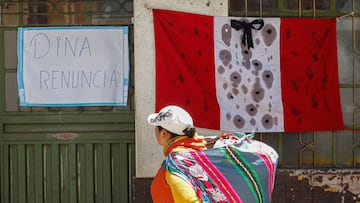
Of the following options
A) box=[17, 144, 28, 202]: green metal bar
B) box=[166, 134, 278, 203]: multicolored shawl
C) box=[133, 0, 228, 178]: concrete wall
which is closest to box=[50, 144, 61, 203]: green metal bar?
box=[17, 144, 28, 202]: green metal bar

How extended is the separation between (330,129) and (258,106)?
0.78 metres

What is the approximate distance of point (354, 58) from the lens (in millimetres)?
5824

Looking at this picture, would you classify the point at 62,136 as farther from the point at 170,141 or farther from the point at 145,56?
the point at 170,141

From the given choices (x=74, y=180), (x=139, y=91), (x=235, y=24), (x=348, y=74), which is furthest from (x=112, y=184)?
(x=348, y=74)

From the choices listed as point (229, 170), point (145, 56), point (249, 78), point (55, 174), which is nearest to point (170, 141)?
point (229, 170)

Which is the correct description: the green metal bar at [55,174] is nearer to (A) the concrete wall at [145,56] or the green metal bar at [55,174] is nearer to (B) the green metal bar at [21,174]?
(B) the green metal bar at [21,174]

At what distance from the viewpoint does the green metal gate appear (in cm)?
573

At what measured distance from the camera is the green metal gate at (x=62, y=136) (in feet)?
18.8

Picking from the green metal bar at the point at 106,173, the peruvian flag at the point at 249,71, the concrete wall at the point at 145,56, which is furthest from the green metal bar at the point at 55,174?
the peruvian flag at the point at 249,71

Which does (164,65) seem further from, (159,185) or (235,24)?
(159,185)

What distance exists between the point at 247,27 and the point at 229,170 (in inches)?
104

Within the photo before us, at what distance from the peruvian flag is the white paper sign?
49cm

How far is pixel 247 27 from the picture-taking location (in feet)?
18.2

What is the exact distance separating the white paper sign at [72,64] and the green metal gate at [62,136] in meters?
0.12
